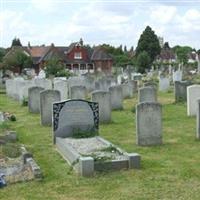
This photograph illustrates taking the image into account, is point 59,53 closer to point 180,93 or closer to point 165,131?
point 180,93

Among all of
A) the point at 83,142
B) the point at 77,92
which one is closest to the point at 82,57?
the point at 77,92

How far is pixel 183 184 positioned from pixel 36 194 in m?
2.94

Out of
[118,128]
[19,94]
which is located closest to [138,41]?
[19,94]

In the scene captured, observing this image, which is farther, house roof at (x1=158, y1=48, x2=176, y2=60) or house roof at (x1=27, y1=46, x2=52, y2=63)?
house roof at (x1=158, y1=48, x2=176, y2=60)

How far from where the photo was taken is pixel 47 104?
58.5 ft

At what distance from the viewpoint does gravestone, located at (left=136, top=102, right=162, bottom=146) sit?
13320 mm

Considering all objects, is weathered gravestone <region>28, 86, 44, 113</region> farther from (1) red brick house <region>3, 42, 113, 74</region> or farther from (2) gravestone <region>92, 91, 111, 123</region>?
(1) red brick house <region>3, 42, 113, 74</region>

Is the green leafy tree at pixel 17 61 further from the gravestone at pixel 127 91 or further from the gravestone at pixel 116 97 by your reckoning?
the gravestone at pixel 116 97

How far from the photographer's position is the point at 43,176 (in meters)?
10.1

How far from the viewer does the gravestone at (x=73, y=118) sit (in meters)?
13.4

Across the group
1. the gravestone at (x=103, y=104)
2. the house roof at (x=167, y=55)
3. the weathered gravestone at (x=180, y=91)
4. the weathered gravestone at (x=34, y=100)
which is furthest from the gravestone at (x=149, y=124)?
the house roof at (x=167, y=55)

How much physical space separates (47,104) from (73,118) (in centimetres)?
452

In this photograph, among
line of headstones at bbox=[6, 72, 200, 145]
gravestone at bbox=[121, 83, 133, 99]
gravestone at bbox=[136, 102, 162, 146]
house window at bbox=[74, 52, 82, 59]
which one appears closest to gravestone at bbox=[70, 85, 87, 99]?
line of headstones at bbox=[6, 72, 200, 145]

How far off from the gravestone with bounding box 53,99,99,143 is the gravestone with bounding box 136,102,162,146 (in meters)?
→ 1.32
